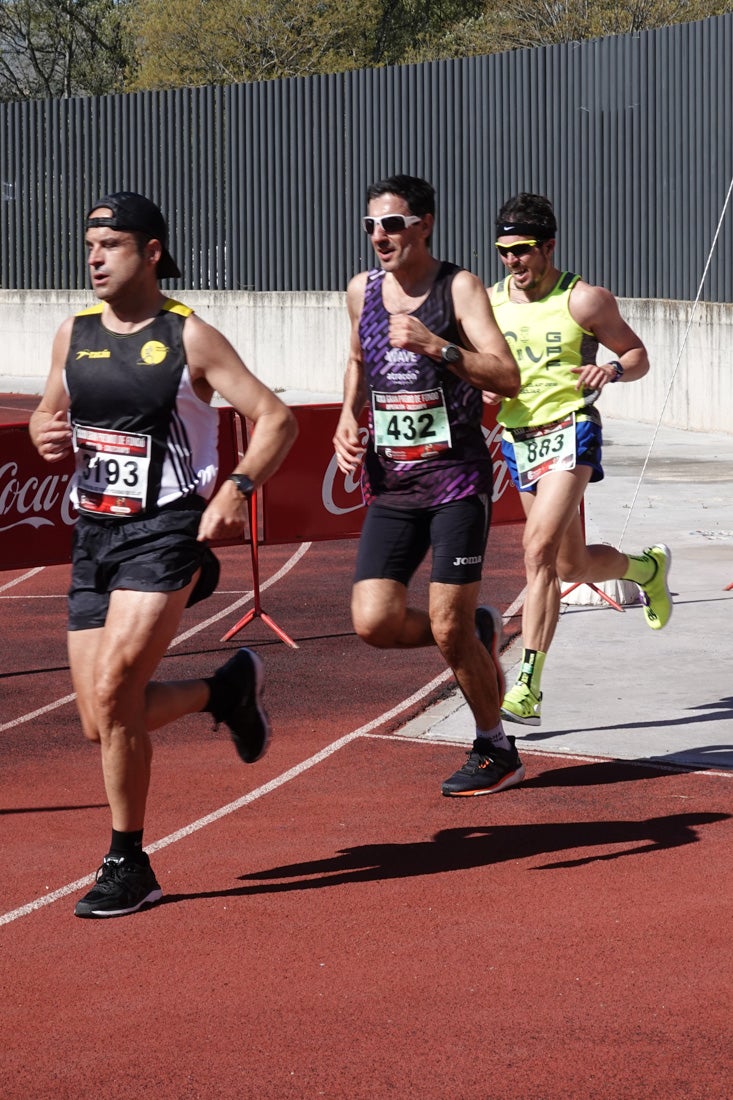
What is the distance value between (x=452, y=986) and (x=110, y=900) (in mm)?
1199

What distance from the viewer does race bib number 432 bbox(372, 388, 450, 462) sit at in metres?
6.46

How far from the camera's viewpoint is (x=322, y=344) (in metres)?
28.5

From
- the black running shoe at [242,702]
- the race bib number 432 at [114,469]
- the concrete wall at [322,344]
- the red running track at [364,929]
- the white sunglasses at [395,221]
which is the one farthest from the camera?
the concrete wall at [322,344]

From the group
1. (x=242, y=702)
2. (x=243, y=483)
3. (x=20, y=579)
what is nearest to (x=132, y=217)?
(x=243, y=483)

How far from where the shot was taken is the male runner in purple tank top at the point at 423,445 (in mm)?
6395

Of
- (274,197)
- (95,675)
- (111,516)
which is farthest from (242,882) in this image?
(274,197)

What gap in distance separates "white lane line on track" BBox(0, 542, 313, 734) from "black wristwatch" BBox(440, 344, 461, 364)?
242 cm

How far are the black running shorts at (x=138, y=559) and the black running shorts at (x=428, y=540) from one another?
118 centimetres

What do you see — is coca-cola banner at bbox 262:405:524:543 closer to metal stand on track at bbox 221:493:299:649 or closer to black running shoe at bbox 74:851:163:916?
metal stand on track at bbox 221:493:299:649

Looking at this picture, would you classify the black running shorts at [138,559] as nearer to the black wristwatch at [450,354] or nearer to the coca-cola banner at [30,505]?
the black wristwatch at [450,354]

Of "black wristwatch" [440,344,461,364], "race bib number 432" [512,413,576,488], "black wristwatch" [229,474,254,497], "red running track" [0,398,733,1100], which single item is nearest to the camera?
"red running track" [0,398,733,1100]

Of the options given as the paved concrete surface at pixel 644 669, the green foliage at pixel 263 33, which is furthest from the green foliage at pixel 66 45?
the paved concrete surface at pixel 644 669

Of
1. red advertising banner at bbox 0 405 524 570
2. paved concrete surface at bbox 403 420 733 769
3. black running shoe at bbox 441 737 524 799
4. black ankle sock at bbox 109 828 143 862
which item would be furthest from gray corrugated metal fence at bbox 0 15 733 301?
black ankle sock at bbox 109 828 143 862

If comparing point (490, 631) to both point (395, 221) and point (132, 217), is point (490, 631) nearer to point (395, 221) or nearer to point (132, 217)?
point (395, 221)
